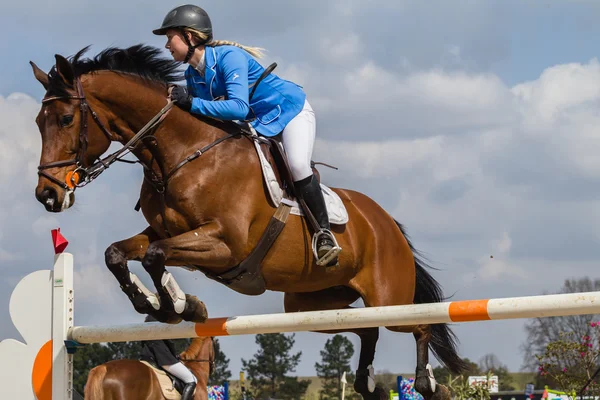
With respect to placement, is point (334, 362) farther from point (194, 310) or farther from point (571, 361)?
point (194, 310)

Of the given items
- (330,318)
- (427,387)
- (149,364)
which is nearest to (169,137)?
(330,318)

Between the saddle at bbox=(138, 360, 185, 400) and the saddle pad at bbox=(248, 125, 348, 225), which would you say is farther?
the saddle at bbox=(138, 360, 185, 400)

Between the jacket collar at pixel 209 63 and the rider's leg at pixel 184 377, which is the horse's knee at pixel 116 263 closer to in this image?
the jacket collar at pixel 209 63

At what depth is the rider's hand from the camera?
4.39m

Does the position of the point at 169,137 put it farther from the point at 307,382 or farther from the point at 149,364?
the point at 307,382

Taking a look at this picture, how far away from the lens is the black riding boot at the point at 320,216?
4582 millimetres

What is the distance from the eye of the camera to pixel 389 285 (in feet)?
16.9

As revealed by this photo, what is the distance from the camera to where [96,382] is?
A: 6.91 meters

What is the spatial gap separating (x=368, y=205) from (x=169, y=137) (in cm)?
153

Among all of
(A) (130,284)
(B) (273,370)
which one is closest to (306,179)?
(A) (130,284)

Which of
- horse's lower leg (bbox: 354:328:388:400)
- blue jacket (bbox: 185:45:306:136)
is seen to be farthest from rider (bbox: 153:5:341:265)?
horse's lower leg (bbox: 354:328:388:400)

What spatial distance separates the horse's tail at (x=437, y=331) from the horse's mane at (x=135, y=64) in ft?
6.33

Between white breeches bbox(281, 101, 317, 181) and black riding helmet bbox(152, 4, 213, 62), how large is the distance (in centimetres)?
67

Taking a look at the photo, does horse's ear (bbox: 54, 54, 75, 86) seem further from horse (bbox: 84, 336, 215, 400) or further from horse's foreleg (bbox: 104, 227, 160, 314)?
horse (bbox: 84, 336, 215, 400)
